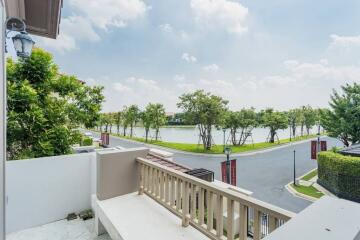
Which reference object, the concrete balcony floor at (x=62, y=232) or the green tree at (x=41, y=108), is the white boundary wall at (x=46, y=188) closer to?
the concrete balcony floor at (x=62, y=232)

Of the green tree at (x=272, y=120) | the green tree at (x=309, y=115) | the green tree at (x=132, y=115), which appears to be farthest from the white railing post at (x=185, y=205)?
the green tree at (x=309, y=115)

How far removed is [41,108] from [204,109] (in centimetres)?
1280

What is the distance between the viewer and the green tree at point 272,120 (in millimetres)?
21625

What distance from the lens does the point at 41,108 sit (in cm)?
427

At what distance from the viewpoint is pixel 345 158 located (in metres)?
8.16

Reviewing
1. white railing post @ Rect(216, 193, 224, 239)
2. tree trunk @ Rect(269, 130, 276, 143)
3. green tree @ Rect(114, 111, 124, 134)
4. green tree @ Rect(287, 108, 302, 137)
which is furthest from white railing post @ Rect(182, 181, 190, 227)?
green tree @ Rect(287, 108, 302, 137)

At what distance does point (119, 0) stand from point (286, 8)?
5.77m

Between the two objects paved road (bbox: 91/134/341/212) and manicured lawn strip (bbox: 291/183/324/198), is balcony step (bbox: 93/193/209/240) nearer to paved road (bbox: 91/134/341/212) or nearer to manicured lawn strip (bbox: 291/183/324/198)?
paved road (bbox: 91/134/341/212)

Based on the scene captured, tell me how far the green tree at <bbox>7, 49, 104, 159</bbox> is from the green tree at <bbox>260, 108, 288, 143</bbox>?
65.7ft

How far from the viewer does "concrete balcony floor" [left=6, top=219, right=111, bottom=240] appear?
322 centimetres

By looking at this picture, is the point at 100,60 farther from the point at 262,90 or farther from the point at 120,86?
the point at 262,90

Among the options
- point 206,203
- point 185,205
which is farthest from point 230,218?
point 185,205

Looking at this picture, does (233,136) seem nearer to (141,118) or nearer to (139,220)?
(141,118)

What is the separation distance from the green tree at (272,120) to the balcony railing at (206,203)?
20476 mm
